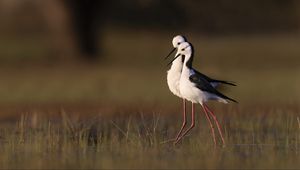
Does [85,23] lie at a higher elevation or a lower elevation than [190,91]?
higher

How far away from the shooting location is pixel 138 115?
48.9 ft

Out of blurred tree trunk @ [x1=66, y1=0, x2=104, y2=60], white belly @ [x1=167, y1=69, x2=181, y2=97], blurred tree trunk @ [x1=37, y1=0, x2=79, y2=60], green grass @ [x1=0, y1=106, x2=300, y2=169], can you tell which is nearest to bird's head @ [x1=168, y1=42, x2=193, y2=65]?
white belly @ [x1=167, y1=69, x2=181, y2=97]

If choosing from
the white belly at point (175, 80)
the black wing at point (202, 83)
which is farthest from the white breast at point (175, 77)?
the black wing at point (202, 83)

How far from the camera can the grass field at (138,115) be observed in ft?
32.7

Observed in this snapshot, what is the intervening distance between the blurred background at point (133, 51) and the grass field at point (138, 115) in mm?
52

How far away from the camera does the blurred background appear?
62.8 ft

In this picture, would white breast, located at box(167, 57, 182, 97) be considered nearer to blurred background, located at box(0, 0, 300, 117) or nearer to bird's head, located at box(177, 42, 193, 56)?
bird's head, located at box(177, 42, 193, 56)

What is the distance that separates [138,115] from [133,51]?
63.3 ft

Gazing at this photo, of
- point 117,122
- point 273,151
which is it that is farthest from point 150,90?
point 273,151

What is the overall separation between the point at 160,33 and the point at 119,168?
31146 mm

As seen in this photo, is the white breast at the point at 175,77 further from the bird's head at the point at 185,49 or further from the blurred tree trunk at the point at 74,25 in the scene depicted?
the blurred tree trunk at the point at 74,25

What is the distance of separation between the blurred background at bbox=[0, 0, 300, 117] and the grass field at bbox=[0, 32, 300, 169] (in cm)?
5

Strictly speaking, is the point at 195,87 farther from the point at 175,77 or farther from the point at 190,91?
the point at 175,77

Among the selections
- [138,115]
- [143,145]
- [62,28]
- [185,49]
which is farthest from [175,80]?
[62,28]
